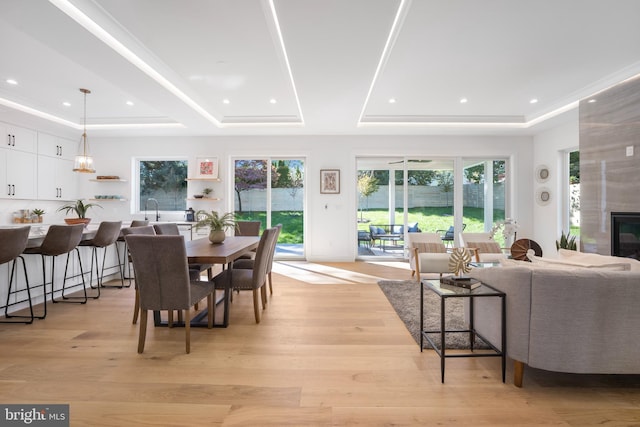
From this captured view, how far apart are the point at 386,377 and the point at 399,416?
14.2 inches

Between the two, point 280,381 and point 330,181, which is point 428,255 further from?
point 280,381

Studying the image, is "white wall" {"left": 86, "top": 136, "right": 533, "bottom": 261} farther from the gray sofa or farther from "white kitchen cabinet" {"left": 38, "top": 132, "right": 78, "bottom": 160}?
the gray sofa

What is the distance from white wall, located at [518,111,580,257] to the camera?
5266 millimetres

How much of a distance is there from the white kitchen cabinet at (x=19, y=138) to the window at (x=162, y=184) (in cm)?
163

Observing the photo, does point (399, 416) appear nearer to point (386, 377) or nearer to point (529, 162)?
point (386, 377)

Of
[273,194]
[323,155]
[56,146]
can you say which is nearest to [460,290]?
[323,155]

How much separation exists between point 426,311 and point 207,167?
495cm

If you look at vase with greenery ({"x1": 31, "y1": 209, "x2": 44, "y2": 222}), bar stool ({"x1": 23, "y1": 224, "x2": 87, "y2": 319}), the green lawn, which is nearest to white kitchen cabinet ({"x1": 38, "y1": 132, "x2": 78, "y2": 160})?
vase with greenery ({"x1": 31, "y1": 209, "x2": 44, "y2": 222})

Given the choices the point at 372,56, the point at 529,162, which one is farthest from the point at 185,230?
the point at 529,162

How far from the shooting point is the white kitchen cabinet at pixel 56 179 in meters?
5.48

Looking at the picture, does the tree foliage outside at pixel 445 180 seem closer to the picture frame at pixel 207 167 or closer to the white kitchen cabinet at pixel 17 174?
the picture frame at pixel 207 167

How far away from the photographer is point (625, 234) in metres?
3.61

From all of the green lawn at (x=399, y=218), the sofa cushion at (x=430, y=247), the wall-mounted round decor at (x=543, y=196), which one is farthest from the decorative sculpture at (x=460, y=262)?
the wall-mounted round decor at (x=543, y=196)

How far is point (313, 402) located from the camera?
1.76 metres
